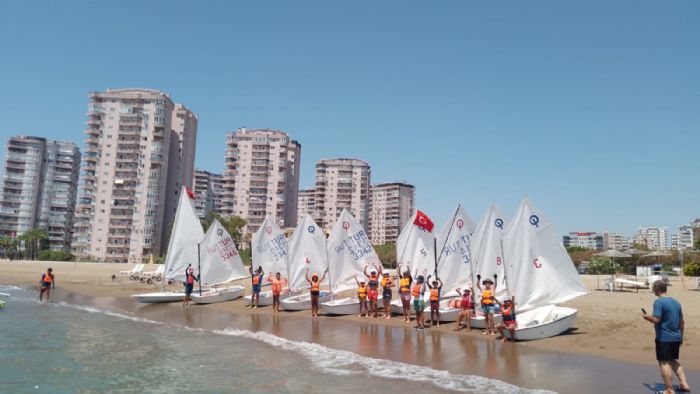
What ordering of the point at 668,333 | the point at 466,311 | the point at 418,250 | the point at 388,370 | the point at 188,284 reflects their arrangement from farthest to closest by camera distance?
the point at 188,284, the point at 418,250, the point at 466,311, the point at 388,370, the point at 668,333

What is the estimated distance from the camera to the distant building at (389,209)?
130 metres

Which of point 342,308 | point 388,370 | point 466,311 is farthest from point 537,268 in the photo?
point 342,308

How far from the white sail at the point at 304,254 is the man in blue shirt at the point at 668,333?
14.1 meters

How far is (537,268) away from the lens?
13047mm

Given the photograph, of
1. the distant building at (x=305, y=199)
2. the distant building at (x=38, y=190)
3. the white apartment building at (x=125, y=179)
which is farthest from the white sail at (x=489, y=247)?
the distant building at (x=305, y=199)

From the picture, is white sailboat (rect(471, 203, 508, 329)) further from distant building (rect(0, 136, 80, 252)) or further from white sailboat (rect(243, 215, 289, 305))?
distant building (rect(0, 136, 80, 252))

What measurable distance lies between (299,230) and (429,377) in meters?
11.8

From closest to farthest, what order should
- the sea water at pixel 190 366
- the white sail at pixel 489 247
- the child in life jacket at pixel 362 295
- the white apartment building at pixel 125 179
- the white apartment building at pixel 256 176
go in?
the sea water at pixel 190 366 → the white sail at pixel 489 247 → the child in life jacket at pixel 362 295 → the white apartment building at pixel 125 179 → the white apartment building at pixel 256 176

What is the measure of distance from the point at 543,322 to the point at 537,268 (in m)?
1.63

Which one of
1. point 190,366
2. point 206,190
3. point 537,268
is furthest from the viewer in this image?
point 206,190

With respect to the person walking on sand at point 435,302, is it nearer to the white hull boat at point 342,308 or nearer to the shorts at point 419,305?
the shorts at point 419,305

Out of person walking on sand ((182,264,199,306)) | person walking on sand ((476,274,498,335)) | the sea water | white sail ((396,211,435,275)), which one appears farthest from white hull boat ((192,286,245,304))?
person walking on sand ((476,274,498,335))

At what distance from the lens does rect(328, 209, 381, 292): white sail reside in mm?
18984

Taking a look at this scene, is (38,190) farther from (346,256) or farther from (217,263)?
(346,256)
